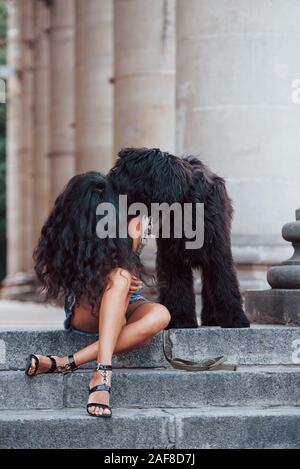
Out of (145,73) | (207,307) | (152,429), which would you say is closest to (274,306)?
(207,307)

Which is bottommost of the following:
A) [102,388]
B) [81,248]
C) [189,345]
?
[102,388]

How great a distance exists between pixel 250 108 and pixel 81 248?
4.62 meters

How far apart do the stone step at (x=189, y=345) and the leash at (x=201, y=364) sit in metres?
0.09

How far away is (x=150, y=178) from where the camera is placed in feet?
25.6

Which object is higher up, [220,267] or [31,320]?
[220,267]

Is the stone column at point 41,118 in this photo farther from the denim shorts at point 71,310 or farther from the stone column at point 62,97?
the denim shorts at point 71,310

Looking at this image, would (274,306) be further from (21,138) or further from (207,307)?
(21,138)

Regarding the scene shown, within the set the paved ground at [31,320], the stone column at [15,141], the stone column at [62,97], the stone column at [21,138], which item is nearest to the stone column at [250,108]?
the paved ground at [31,320]

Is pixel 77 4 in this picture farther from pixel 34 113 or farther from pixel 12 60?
pixel 12 60

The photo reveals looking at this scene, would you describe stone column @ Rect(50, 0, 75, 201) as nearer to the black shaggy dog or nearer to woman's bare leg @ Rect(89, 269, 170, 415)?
the black shaggy dog

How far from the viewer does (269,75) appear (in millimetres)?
11617

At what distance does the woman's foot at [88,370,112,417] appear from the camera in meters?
6.93

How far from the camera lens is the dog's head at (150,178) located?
7.80 meters

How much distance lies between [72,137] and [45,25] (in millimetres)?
3188
